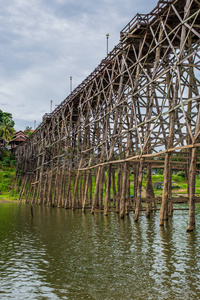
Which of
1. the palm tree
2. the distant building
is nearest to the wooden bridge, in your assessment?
the palm tree

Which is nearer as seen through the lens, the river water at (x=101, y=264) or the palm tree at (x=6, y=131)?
the river water at (x=101, y=264)

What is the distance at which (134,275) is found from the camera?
862 cm

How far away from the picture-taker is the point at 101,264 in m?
→ 9.81

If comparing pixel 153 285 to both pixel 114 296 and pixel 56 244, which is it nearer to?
pixel 114 296

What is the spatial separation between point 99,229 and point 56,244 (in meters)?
4.16

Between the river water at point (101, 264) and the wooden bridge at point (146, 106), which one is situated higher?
the wooden bridge at point (146, 106)

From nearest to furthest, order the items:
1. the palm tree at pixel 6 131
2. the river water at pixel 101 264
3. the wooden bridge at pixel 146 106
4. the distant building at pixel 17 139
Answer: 1. the river water at pixel 101 264
2. the wooden bridge at pixel 146 106
3. the palm tree at pixel 6 131
4. the distant building at pixel 17 139

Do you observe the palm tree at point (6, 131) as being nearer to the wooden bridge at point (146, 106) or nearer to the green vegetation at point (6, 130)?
the green vegetation at point (6, 130)

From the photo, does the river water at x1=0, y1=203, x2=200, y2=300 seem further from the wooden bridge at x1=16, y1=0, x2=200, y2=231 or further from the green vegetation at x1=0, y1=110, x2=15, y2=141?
the green vegetation at x1=0, y1=110, x2=15, y2=141

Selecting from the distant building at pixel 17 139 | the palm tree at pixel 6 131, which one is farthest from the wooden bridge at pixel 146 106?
the distant building at pixel 17 139

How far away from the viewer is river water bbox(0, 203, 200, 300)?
296 inches

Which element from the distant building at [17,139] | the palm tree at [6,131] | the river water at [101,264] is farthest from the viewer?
the distant building at [17,139]

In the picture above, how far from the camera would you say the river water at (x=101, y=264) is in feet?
24.6

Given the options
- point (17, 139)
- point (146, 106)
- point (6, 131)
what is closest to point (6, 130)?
point (6, 131)
